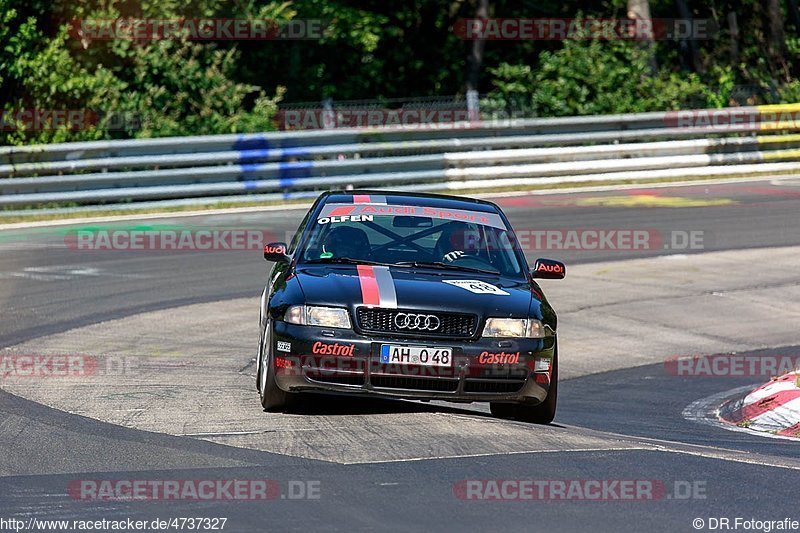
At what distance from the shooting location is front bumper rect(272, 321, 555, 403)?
332 inches

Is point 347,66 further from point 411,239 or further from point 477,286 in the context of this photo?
point 477,286

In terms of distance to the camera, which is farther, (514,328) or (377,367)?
(514,328)

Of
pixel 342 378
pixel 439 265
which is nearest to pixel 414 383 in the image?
pixel 342 378

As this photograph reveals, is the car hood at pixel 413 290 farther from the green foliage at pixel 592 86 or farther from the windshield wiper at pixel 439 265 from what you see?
the green foliage at pixel 592 86

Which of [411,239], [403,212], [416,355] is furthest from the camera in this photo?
[403,212]

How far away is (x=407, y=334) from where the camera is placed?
851cm

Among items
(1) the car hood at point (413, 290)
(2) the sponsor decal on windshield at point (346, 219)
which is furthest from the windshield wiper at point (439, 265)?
(2) the sponsor decal on windshield at point (346, 219)

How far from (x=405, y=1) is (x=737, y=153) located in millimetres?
12049

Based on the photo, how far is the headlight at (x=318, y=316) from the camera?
28.0ft

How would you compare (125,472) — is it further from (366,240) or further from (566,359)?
(566,359)

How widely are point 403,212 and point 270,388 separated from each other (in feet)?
6.27

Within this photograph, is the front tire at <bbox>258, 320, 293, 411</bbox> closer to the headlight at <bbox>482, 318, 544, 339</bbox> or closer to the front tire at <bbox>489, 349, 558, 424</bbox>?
the headlight at <bbox>482, 318, 544, 339</bbox>

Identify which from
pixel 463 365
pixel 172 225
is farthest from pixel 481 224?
pixel 172 225

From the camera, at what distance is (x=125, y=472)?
6926mm
